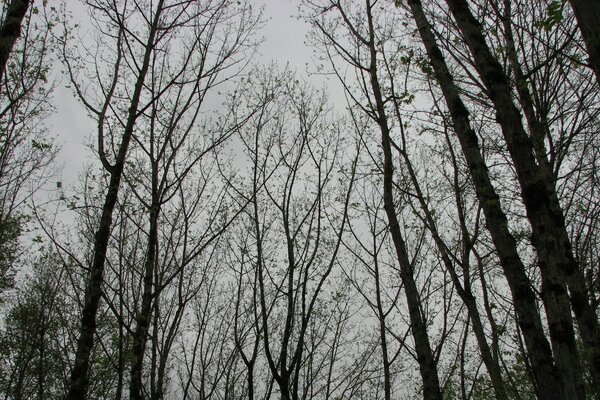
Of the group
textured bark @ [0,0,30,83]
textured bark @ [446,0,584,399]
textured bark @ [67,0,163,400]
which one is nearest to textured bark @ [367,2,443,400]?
textured bark @ [446,0,584,399]

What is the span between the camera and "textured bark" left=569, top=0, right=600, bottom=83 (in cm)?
231

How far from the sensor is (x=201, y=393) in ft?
34.6

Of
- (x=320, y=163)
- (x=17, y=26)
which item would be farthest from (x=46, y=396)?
(x=17, y=26)

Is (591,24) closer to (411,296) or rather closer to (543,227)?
(543,227)

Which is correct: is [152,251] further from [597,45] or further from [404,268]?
[597,45]

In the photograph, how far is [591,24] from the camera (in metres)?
2.37

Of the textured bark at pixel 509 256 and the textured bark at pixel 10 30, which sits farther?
the textured bark at pixel 10 30

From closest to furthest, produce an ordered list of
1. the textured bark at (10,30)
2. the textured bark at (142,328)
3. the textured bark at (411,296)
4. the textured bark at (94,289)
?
the textured bark at (10,30)
the textured bark at (94,289)
the textured bark at (411,296)
the textured bark at (142,328)

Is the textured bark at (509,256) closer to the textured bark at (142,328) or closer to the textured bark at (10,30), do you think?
the textured bark at (142,328)

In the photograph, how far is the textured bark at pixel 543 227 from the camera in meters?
3.08

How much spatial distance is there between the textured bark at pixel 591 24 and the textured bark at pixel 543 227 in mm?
1256

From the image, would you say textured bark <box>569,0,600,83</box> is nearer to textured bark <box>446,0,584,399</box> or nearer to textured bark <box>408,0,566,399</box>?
textured bark <box>446,0,584,399</box>

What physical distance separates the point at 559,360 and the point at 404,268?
307cm

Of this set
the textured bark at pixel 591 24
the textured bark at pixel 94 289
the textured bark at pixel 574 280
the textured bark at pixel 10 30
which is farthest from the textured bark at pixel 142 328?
the textured bark at pixel 591 24
